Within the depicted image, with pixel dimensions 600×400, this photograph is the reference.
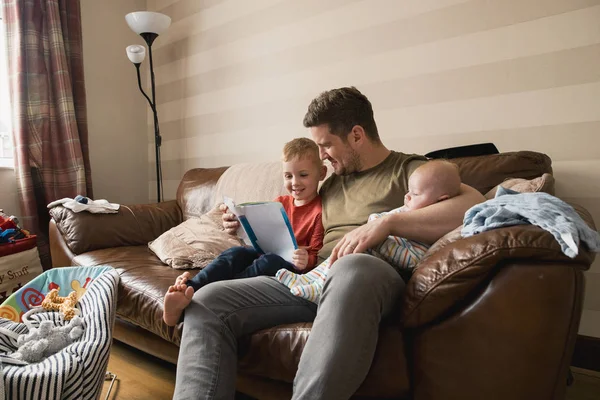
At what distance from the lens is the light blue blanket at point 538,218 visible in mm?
898

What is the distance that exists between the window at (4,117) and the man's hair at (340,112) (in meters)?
2.31

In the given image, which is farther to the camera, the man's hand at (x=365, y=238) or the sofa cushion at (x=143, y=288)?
the sofa cushion at (x=143, y=288)

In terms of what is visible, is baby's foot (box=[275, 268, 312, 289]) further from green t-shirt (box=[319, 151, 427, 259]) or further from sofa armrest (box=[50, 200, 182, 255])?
sofa armrest (box=[50, 200, 182, 255])

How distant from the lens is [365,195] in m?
1.56

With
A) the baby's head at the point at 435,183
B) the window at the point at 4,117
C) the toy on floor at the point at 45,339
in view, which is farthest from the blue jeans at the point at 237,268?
the window at the point at 4,117

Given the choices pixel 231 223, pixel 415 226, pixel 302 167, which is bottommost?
pixel 231 223

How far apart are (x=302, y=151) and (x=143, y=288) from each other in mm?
742

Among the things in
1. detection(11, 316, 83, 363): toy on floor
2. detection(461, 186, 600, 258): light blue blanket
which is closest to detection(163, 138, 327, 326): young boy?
detection(11, 316, 83, 363): toy on floor

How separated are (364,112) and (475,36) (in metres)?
0.74

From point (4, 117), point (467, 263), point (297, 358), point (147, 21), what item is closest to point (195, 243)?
point (297, 358)

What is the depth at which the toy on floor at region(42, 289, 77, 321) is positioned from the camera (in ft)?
4.86

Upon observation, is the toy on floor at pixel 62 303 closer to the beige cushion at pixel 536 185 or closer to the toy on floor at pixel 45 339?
the toy on floor at pixel 45 339

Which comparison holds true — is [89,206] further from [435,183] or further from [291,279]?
[435,183]

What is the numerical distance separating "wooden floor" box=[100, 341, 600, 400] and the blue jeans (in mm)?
502
